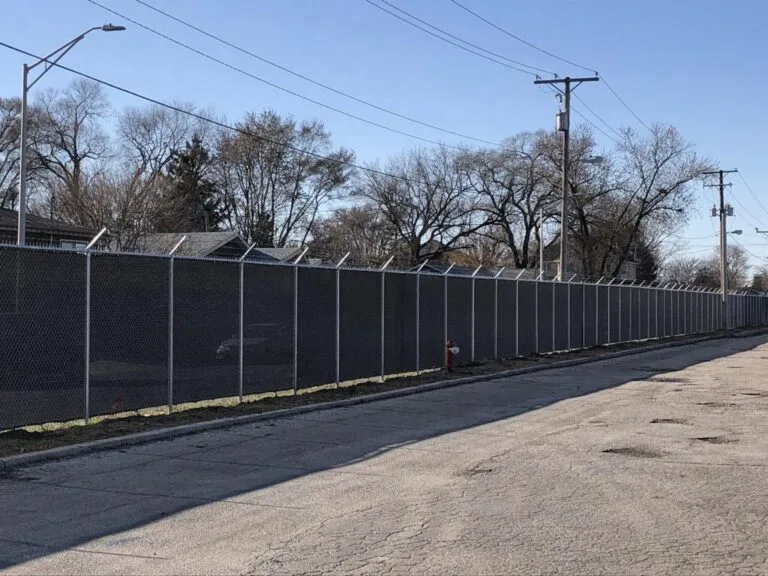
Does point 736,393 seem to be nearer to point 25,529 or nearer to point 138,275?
point 138,275

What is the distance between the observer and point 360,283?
17.0m

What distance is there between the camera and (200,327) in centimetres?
1277

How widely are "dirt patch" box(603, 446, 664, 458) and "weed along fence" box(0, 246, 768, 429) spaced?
20.3 ft

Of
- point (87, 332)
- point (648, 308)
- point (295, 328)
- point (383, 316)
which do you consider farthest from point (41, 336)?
point (648, 308)

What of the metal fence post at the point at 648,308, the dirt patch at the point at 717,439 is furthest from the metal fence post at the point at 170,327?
the metal fence post at the point at 648,308

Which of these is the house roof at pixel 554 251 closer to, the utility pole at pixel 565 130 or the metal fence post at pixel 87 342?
the utility pole at pixel 565 130

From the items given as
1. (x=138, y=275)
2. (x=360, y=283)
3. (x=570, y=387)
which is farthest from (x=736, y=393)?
(x=138, y=275)

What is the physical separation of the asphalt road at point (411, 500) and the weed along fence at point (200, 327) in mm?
1406

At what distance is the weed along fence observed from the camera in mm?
10203

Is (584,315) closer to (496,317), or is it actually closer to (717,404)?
(496,317)

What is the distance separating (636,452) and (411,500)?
12.2 feet

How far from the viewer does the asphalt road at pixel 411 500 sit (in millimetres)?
5730

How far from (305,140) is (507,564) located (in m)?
58.5

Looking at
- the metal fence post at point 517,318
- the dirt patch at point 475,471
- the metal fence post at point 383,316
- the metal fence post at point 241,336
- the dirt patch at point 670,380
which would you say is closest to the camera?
the dirt patch at point 475,471
